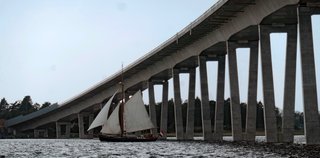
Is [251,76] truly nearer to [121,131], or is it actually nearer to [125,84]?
[121,131]

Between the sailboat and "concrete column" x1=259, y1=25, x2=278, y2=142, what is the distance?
2856 centimetres

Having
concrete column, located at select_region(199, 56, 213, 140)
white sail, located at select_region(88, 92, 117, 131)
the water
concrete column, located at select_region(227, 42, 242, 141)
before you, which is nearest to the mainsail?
white sail, located at select_region(88, 92, 117, 131)

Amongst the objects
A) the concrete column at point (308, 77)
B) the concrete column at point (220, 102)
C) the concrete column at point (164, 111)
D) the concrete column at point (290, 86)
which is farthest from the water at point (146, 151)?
the concrete column at point (164, 111)

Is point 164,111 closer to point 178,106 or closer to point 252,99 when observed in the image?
point 178,106

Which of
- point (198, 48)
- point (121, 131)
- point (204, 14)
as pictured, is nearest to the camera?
point (204, 14)

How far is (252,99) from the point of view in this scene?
221 feet

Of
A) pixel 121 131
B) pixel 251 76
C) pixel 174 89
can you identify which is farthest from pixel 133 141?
pixel 251 76

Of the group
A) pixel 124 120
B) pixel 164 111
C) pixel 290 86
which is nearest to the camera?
pixel 290 86

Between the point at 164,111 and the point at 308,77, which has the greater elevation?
the point at 308,77

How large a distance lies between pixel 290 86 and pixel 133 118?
1231 inches

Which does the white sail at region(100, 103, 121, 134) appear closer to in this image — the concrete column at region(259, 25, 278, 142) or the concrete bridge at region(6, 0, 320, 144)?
the concrete bridge at region(6, 0, 320, 144)

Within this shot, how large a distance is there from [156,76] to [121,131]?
17.3m

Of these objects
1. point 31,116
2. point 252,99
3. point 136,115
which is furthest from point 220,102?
point 31,116

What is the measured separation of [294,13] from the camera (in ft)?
180
